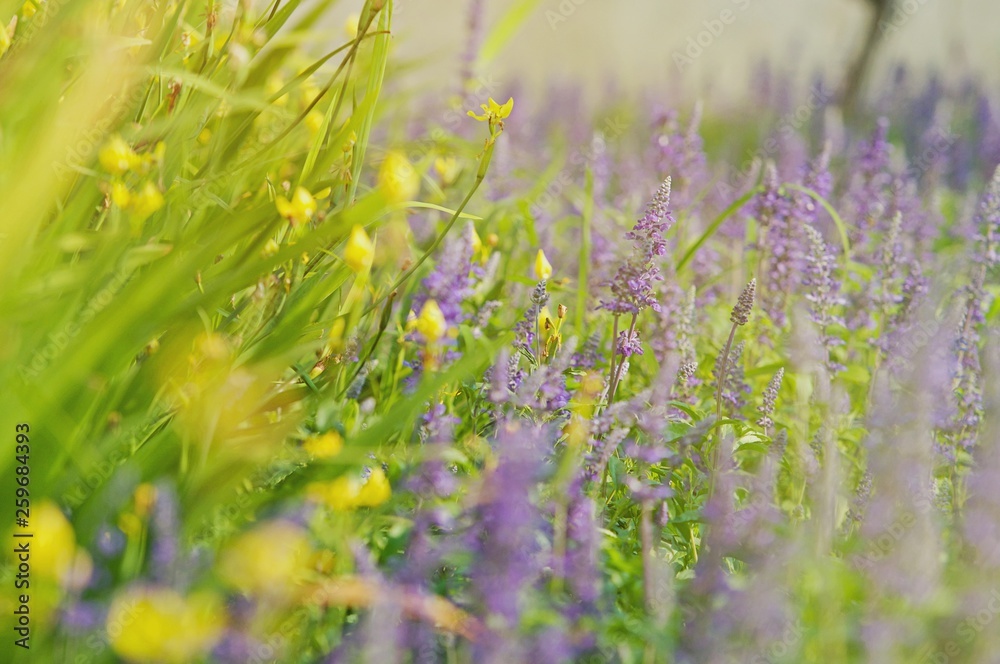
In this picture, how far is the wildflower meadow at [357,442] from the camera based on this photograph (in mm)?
1360

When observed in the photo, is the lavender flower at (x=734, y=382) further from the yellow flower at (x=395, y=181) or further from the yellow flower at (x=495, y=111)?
the yellow flower at (x=395, y=181)

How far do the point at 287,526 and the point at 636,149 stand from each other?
5.84 metres

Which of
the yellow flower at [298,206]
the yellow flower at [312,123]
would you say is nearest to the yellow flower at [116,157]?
the yellow flower at [298,206]

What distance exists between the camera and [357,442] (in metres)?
1.58

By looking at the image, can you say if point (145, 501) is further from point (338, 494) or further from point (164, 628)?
point (164, 628)

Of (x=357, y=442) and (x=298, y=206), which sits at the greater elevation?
(x=298, y=206)

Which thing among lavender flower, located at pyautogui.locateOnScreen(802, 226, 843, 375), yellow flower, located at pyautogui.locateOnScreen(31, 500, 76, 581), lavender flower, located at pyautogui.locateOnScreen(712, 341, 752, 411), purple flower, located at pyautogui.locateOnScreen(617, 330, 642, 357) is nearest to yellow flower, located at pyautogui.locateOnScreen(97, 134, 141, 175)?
yellow flower, located at pyautogui.locateOnScreen(31, 500, 76, 581)

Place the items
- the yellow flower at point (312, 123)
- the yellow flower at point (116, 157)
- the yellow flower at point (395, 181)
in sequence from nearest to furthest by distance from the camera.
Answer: the yellow flower at point (395, 181)
the yellow flower at point (116, 157)
the yellow flower at point (312, 123)

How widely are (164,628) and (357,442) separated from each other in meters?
0.57

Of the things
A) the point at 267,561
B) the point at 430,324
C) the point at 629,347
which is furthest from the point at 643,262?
the point at 267,561

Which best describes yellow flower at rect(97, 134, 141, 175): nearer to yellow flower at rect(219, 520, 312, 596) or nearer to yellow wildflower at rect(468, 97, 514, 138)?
yellow wildflower at rect(468, 97, 514, 138)

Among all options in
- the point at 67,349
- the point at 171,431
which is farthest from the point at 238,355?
the point at 67,349

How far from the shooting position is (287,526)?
1318 mm

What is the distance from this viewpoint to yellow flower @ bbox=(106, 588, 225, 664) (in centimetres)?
A: 104
